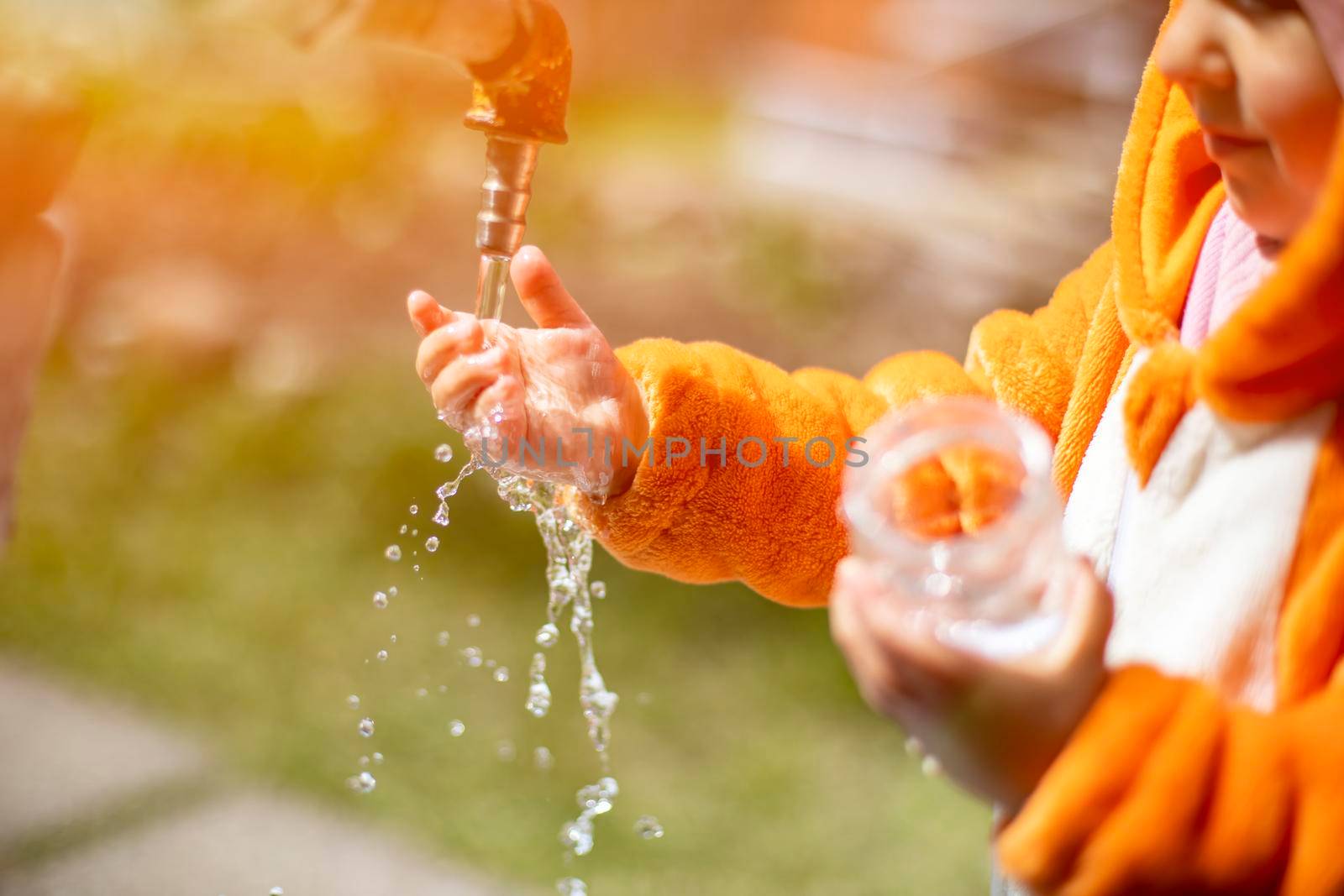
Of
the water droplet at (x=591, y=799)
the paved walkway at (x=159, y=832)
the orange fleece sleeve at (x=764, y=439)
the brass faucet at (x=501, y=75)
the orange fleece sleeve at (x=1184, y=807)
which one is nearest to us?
the orange fleece sleeve at (x=1184, y=807)

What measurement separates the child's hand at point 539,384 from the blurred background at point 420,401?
72 centimetres

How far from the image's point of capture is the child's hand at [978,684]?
1.10ft

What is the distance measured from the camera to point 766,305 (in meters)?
1.69

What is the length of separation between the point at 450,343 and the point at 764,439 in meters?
0.17

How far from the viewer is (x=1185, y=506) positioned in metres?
0.42

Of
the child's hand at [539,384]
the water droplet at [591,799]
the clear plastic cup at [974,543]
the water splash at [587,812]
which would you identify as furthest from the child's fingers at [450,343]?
the water droplet at [591,799]

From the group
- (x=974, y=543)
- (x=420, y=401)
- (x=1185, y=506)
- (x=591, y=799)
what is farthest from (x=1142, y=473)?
(x=420, y=401)

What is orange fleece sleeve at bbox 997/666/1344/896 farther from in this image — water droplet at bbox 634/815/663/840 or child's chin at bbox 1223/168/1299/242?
water droplet at bbox 634/815/663/840

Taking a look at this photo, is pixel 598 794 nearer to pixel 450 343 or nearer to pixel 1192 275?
pixel 450 343

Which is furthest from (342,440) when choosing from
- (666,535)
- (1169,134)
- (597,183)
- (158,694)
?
(1169,134)

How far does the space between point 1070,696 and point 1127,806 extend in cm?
3

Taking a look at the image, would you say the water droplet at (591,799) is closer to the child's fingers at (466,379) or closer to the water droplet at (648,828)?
the water droplet at (648,828)

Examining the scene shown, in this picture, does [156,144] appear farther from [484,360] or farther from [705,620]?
[484,360]

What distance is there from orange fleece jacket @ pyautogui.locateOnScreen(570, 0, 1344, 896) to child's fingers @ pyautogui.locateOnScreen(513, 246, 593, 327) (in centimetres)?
5
